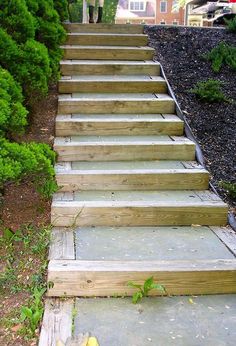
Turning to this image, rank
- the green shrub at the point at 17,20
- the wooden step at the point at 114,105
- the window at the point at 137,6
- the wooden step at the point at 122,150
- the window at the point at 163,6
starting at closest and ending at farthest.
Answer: the green shrub at the point at 17,20
the wooden step at the point at 122,150
the wooden step at the point at 114,105
the window at the point at 163,6
the window at the point at 137,6

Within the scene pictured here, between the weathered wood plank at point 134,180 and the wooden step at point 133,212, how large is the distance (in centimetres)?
26

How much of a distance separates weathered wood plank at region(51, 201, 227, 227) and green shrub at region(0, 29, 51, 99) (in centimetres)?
139

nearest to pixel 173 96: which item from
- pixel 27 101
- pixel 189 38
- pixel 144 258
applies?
pixel 27 101

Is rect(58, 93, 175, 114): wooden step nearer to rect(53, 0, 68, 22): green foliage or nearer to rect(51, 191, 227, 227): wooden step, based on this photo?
rect(51, 191, 227, 227): wooden step

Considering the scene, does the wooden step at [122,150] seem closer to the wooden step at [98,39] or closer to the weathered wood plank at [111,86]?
the weathered wood plank at [111,86]

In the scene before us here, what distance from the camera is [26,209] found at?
13.6 feet

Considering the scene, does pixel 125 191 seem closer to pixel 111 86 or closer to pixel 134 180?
pixel 134 180

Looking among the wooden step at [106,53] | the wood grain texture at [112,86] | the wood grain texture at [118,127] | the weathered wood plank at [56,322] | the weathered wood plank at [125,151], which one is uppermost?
the wooden step at [106,53]

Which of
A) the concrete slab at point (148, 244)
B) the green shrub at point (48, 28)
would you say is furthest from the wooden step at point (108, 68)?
the concrete slab at point (148, 244)

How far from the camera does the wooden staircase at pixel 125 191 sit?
10.5 ft

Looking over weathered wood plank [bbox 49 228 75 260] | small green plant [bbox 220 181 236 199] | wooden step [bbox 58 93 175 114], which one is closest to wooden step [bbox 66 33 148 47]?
wooden step [bbox 58 93 175 114]

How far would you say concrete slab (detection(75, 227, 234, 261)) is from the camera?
3.49 meters

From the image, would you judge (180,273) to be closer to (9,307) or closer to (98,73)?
(9,307)

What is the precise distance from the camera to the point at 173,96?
615 centimetres
